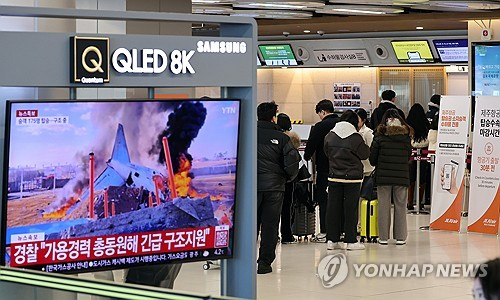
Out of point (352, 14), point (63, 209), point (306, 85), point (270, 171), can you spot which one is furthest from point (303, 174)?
point (306, 85)

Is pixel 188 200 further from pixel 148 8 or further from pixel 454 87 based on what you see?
pixel 454 87

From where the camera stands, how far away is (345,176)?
12.3 metres

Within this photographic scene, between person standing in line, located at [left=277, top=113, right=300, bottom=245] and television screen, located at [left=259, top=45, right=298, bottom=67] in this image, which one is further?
television screen, located at [left=259, top=45, right=298, bottom=67]

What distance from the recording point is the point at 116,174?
6.00 meters

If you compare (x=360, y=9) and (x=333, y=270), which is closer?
(x=333, y=270)

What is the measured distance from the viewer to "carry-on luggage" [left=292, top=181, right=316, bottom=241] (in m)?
13.4

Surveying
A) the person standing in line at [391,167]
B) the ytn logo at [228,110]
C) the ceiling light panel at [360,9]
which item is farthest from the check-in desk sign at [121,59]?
the ceiling light panel at [360,9]

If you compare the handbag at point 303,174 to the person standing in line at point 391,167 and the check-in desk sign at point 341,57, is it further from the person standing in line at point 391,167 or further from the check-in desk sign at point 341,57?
the check-in desk sign at point 341,57

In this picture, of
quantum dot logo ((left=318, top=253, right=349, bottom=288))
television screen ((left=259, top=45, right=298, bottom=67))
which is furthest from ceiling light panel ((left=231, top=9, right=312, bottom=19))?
quantum dot logo ((left=318, top=253, right=349, bottom=288))

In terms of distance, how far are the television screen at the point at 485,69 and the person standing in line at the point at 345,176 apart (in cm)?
691

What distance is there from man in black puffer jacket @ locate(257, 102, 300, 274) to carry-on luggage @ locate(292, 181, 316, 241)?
2.20 m

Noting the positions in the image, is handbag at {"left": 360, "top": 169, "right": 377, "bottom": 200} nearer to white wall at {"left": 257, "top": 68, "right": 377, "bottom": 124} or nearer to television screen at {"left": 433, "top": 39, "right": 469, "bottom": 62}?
television screen at {"left": 433, "top": 39, "right": 469, "bottom": 62}

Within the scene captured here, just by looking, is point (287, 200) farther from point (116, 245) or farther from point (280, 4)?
point (116, 245)

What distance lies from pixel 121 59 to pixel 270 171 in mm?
5068
